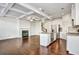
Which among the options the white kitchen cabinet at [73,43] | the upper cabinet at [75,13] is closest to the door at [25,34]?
the white kitchen cabinet at [73,43]

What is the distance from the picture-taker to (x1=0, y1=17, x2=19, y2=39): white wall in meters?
2.20

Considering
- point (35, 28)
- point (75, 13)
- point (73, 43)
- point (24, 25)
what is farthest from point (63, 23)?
point (24, 25)

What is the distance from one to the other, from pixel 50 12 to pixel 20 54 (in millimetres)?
975

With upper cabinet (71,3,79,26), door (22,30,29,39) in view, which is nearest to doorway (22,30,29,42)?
door (22,30,29,39)

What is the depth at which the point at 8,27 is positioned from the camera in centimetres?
226

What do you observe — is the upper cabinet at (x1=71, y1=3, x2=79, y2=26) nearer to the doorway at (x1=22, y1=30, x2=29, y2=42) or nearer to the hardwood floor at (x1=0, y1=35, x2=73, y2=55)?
the hardwood floor at (x1=0, y1=35, x2=73, y2=55)

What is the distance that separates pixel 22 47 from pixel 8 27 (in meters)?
0.47

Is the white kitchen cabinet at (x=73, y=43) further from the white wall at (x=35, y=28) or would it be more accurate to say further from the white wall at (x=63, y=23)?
the white wall at (x=35, y=28)

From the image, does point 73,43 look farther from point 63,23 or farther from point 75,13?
point 75,13

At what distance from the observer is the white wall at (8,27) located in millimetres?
2201

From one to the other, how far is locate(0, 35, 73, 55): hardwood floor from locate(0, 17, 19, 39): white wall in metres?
0.10

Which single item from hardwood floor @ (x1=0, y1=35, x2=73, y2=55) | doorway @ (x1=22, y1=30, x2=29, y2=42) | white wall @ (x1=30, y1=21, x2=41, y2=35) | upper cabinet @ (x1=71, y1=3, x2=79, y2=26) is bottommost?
hardwood floor @ (x1=0, y1=35, x2=73, y2=55)
